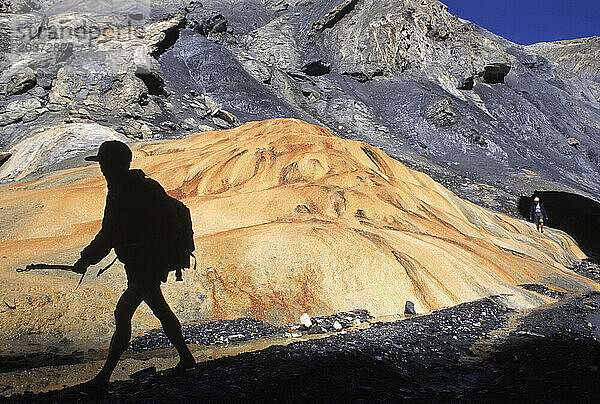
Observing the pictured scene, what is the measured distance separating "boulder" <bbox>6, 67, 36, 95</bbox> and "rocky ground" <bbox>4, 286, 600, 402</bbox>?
26.5 m

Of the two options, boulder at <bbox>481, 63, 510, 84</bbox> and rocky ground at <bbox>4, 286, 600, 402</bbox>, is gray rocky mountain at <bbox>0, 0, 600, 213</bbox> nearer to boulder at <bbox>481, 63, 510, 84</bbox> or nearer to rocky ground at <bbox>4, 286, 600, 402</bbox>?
boulder at <bbox>481, 63, 510, 84</bbox>

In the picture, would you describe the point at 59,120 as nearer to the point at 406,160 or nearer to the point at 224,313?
the point at 406,160

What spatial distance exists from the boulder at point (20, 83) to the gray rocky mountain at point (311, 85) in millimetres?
71

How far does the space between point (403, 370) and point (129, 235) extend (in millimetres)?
2737

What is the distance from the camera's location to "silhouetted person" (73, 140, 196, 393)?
300 centimetres

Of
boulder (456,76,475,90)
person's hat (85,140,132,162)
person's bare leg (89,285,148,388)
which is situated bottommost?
person's bare leg (89,285,148,388)

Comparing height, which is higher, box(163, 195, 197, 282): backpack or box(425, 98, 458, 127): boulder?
box(425, 98, 458, 127): boulder

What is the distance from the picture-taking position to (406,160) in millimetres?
27328

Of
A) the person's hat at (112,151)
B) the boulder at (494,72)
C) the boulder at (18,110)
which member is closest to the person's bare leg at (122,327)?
the person's hat at (112,151)

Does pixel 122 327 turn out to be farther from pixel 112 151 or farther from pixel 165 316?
pixel 112 151

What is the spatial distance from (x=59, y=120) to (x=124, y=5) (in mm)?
17328

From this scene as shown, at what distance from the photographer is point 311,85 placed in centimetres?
3628

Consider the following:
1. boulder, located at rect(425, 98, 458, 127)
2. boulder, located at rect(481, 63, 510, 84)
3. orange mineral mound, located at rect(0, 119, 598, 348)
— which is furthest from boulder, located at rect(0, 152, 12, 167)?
boulder, located at rect(481, 63, 510, 84)

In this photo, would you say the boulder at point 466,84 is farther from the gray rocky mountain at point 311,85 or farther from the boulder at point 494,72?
the boulder at point 494,72
